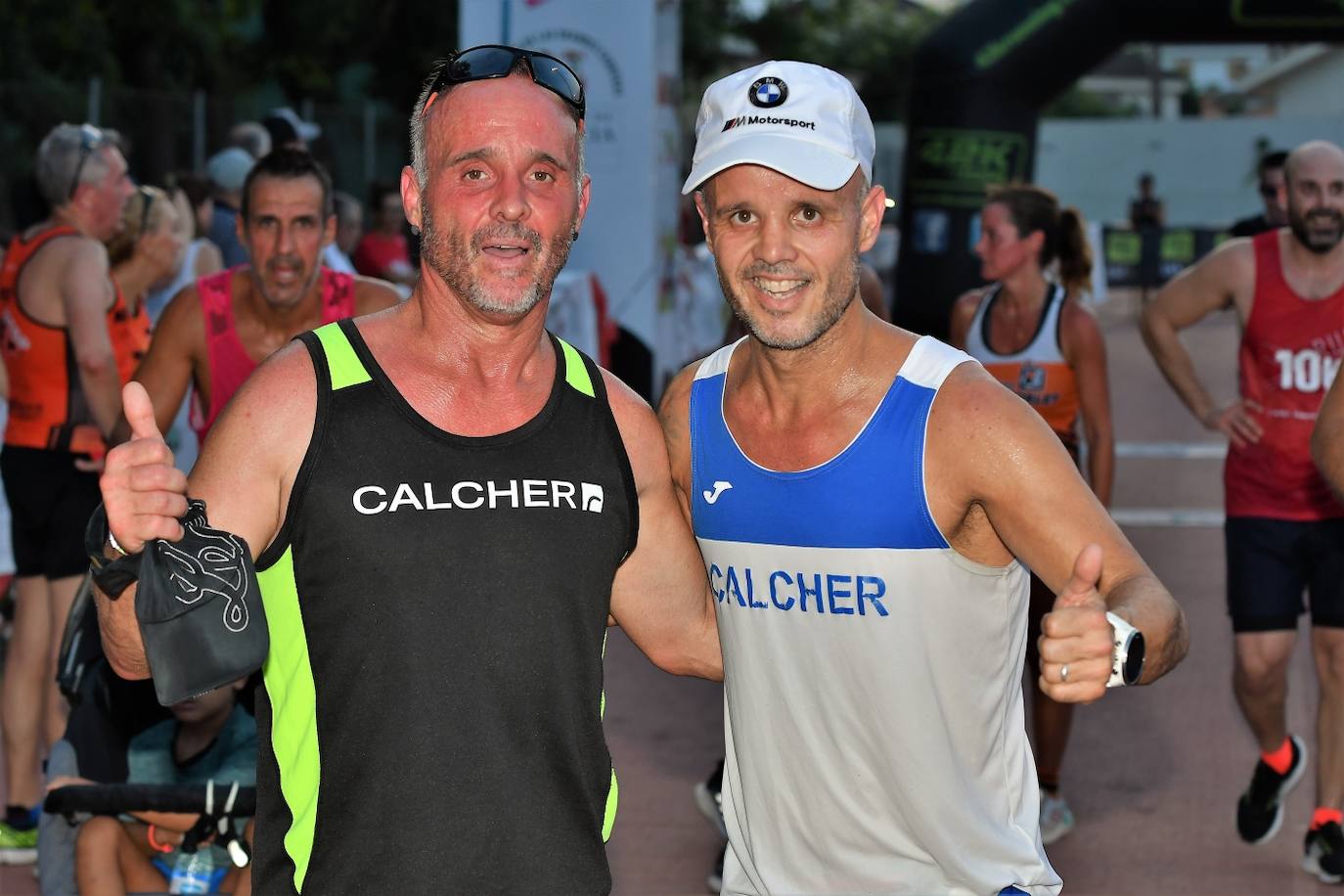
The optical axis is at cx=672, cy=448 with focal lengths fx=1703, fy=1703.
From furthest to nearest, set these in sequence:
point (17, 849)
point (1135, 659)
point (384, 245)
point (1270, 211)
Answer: point (384, 245) < point (1270, 211) < point (17, 849) < point (1135, 659)

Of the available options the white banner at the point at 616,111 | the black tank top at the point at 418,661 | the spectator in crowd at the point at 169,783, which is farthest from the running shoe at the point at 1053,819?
the white banner at the point at 616,111

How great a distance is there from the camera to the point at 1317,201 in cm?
606

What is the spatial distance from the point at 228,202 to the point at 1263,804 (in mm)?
6433

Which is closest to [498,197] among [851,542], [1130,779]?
[851,542]

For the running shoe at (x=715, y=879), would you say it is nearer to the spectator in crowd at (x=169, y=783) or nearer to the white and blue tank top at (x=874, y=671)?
the spectator in crowd at (x=169, y=783)

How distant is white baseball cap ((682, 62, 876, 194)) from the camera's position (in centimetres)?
304

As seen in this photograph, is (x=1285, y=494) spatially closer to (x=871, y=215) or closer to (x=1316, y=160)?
(x=1316, y=160)

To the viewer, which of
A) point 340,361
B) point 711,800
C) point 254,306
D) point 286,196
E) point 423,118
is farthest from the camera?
point 711,800

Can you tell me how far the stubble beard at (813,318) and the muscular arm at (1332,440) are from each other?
1529 mm

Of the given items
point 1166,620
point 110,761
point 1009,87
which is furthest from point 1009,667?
point 1009,87

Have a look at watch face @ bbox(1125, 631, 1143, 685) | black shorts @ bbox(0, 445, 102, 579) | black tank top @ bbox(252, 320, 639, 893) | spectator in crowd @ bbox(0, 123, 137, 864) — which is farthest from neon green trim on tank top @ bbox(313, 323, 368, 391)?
black shorts @ bbox(0, 445, 102, 579)

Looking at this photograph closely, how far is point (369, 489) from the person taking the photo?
272cm

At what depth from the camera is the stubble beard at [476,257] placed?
2.88 metres

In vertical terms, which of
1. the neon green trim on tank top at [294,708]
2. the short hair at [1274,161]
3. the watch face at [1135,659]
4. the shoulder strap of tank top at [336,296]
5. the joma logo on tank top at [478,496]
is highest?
the short hair at [1274,161]
